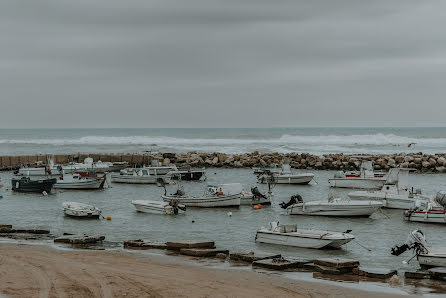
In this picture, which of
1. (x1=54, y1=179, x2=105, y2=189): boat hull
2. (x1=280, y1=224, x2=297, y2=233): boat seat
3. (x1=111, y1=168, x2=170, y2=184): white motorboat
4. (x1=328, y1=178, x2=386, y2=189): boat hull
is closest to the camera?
(x1=280, y1=224, x2=297, y2=233): boat seat

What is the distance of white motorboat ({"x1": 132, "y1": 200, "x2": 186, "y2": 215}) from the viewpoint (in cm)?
3528

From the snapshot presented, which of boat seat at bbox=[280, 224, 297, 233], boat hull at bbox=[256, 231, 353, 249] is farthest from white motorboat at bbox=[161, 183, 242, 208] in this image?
boat seat at bbox=[280, 224, 297, 233]

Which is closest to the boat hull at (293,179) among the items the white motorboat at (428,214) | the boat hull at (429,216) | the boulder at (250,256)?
the white motorboat at (428,214)

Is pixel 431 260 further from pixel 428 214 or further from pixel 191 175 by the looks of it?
pixel 191 175

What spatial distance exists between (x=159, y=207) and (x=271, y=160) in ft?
134

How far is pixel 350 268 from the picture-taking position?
2002 cm

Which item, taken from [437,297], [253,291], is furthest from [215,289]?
[437,297]

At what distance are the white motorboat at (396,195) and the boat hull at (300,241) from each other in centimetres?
1326

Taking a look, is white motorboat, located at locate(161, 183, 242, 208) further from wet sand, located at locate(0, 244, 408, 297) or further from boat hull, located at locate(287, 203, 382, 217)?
wet sand, located at locate(0, 244, 408, 297)

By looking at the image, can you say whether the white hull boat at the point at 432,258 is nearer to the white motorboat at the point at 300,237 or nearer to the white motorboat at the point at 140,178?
the white motorboat at the point at 300,237

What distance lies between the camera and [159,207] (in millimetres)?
35469

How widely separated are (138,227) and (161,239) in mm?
3755

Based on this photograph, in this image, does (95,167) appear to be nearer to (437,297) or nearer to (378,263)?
(378,263)

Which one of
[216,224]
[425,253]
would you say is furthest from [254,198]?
[425,253]
